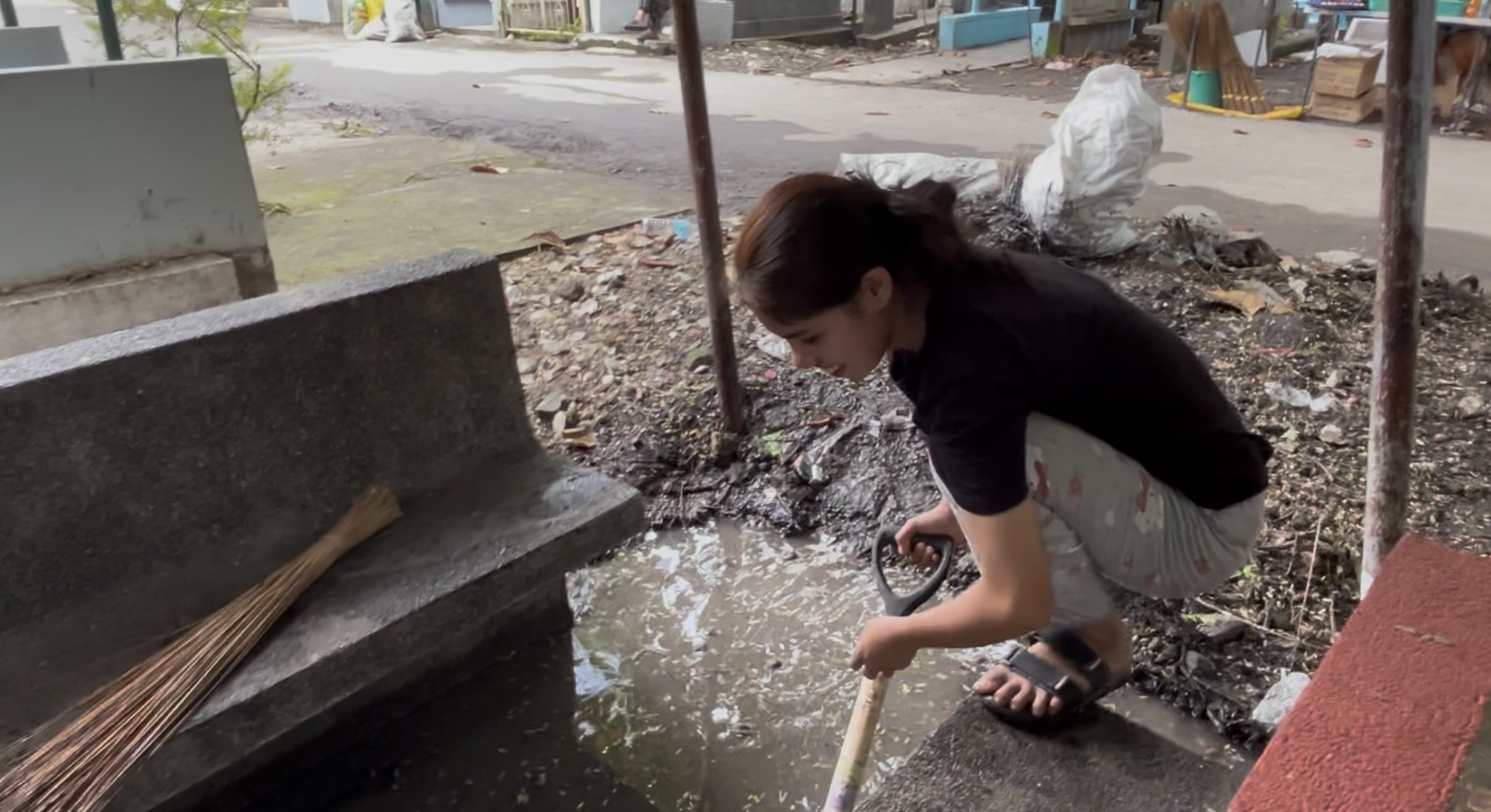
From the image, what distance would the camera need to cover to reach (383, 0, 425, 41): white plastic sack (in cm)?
1505

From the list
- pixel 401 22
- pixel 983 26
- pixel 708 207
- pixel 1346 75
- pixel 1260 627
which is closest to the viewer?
pixel 1260 627

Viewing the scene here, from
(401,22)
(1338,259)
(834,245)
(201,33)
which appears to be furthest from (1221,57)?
(401,22)

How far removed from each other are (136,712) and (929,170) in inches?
142

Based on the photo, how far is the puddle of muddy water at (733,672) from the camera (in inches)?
80.4

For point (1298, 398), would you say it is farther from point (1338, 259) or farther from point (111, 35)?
point (111, 35)

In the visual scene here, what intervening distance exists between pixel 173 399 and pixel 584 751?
3.37ft

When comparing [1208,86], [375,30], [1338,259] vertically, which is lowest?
[1338,259]

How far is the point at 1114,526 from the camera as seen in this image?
1677 mm

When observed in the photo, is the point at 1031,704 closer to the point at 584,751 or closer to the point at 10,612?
the point at 584,751

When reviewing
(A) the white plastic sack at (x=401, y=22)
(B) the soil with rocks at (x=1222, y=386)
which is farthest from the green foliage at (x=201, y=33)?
(A) the white plastic sack at (x=401, y=22)

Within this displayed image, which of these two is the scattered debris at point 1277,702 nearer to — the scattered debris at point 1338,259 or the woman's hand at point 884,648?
the woman's hand at point 884,648

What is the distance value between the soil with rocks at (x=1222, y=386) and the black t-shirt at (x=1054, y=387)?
2.11ft

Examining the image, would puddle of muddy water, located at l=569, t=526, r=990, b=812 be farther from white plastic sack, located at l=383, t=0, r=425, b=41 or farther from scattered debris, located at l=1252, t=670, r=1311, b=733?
white plastic sack, located at l=383, t=0, r=425, b=41

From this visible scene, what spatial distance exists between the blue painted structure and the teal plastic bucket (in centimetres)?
470
